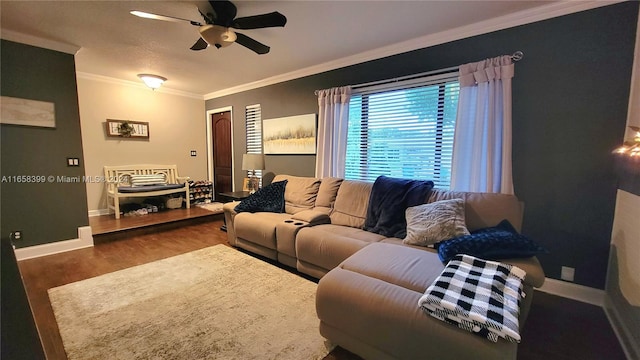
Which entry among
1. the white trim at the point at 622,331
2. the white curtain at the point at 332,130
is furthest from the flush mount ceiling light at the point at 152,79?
the white trim at the point at 622,331

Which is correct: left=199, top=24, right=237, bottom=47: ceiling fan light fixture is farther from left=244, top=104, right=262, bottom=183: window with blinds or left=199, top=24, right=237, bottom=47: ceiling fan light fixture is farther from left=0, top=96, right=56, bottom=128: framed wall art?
left=244, top=104, right=262, bottom=183: window with blinds

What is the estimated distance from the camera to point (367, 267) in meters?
1.78

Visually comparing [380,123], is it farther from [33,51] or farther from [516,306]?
[33,51]

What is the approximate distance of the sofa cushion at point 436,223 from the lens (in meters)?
2.13

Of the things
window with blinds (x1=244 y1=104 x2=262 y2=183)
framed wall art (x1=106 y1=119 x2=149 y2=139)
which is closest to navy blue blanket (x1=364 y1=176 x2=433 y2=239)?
window with blinds (x1=244 y1=104 x2=262 y2=183)

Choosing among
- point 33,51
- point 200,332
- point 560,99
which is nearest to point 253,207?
point 200,332

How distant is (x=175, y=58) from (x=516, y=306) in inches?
171

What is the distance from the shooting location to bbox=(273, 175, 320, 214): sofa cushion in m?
3.44

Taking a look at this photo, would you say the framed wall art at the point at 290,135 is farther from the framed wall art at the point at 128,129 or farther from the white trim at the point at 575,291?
the white trim at the point at 575,291

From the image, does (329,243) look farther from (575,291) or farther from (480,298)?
(575,291)

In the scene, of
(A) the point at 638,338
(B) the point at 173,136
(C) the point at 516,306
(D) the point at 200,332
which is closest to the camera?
(C) the point at 516,306

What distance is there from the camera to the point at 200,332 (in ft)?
6.08

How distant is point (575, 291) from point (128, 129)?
6.61m

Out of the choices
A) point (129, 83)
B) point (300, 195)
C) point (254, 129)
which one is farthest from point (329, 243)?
point (129, 83)
